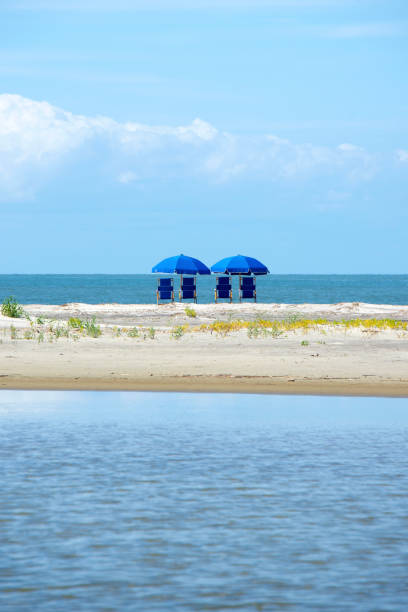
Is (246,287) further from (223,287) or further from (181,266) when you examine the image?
(181,266)

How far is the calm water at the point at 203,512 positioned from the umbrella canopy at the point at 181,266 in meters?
29.4

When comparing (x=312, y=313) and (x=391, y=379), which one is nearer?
(x=391, y=379)

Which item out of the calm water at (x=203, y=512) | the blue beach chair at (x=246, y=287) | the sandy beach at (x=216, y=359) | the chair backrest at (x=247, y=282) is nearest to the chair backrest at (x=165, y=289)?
the blue beach chair at (x=246, y=287)

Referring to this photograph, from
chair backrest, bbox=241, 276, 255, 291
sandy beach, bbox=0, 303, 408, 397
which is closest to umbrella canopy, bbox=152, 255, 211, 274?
chair backrest, bbox=241, 276, 255, 291

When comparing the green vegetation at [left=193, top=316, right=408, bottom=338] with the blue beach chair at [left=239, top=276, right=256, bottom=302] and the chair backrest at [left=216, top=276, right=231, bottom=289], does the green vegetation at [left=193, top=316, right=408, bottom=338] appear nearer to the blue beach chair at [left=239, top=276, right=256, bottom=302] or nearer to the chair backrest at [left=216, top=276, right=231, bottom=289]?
the chair backrest at [left=216, top=276, right=231, bottom=289]

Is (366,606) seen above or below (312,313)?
below

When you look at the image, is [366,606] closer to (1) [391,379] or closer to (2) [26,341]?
(1) [391,379]

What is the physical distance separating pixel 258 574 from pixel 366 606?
3.11 ft

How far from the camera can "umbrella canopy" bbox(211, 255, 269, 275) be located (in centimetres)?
4391

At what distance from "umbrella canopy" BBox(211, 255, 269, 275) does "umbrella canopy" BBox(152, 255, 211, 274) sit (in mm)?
654

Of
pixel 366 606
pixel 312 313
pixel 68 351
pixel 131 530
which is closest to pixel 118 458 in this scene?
pixel 131 530

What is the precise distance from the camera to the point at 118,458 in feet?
36.5

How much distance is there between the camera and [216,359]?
65.4 ft

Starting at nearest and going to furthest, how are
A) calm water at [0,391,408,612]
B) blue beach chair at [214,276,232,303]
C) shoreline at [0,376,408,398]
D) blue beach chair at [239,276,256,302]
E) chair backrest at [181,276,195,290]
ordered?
calm water at [0,391,408,612] → shoreline at [0,376,408,398] → blue beach chair at [214,276,232,303] → blue beach chair at [239,276,256,302] → chair backrest at [181,276,195,290]
